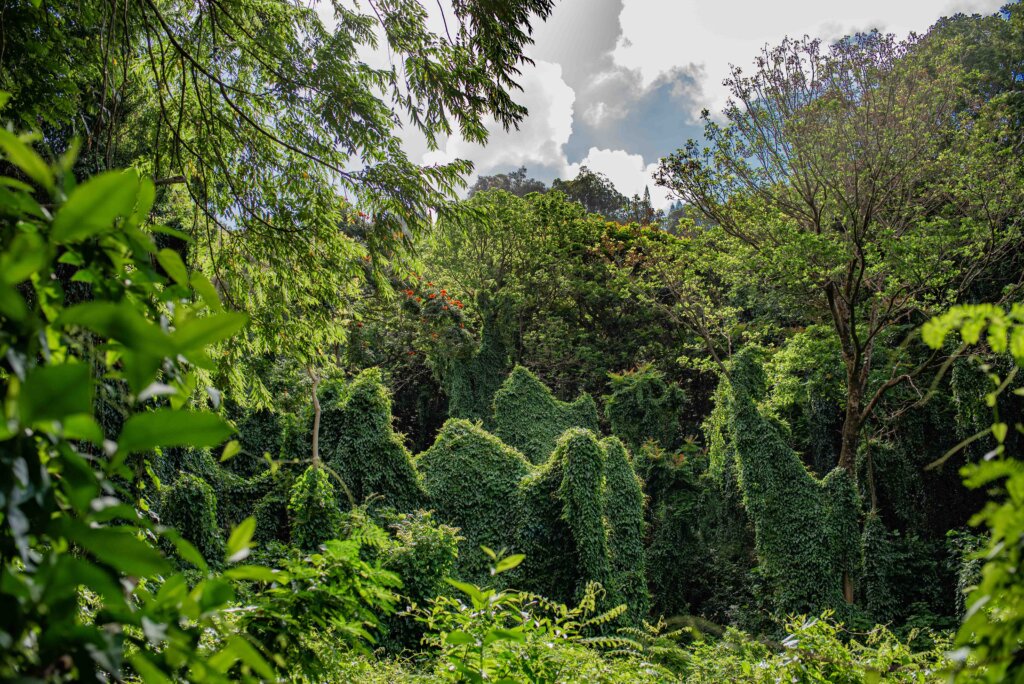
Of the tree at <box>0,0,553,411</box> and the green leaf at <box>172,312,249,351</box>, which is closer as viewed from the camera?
the green leaf at <box>172,312,249,351</box>

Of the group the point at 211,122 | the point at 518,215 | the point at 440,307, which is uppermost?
the point at 518,215

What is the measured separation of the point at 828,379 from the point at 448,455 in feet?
23.1

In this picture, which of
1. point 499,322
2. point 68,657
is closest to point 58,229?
point 68,657

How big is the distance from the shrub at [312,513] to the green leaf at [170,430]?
6.38 metres

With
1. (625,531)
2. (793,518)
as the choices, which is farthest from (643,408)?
(793,518)

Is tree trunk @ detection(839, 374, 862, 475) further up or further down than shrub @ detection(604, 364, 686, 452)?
further down

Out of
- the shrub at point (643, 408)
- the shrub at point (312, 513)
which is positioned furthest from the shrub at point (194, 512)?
the shrub at point (643, 408)

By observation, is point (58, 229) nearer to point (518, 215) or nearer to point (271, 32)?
point (271, 32)

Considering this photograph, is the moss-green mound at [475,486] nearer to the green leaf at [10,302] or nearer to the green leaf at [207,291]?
the green leaf at [207,291]

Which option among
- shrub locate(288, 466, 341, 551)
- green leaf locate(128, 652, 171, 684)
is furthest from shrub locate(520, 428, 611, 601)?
green leaf locate(128, 652, 171, 684)

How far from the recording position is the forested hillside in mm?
483

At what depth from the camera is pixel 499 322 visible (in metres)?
13.4

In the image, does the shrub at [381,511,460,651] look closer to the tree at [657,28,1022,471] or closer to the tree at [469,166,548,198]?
the tree at [657,28,1022,471]

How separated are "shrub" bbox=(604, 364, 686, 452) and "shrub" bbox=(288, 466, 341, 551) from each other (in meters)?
7.37
